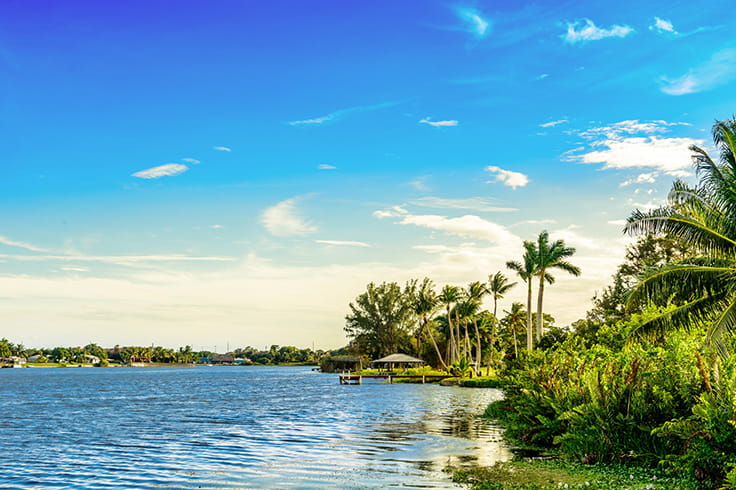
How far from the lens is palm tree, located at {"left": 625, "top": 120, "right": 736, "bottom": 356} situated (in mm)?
21844

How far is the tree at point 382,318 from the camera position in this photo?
134000 mm

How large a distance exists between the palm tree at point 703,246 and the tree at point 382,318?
110 meters

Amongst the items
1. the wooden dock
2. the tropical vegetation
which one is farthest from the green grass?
the wooden dock

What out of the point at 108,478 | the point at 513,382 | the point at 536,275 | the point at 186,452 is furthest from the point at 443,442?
the point at 536,275

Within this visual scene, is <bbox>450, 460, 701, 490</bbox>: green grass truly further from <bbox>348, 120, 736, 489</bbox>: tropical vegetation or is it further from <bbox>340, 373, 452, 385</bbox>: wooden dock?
<bbox>340, 373, 452, 385</bbox>: wooden dock

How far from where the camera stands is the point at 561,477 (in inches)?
593

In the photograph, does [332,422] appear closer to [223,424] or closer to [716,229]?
[223,424]

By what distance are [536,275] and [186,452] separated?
1876 inches

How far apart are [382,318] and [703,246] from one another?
114 meters

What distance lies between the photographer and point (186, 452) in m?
24.3

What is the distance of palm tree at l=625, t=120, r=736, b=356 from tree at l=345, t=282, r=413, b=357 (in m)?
110

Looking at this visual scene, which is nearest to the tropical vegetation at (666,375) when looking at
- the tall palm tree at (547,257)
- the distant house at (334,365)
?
the tall palm tree at (547,257)

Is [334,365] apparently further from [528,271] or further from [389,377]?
[528,271]

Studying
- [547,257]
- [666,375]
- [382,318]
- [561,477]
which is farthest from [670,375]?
[382,318]
